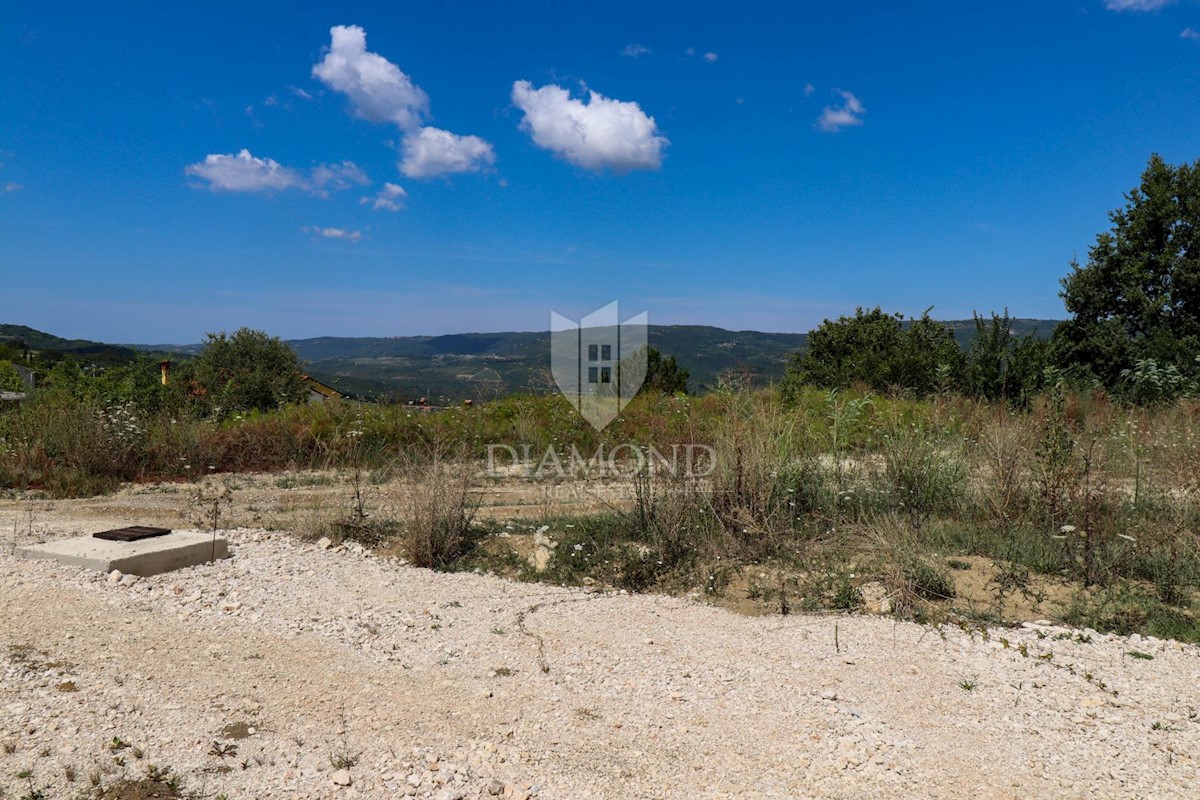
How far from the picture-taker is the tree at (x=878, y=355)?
17.0 meters

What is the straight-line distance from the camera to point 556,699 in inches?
144

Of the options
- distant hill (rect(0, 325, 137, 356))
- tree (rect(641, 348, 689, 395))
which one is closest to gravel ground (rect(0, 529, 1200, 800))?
tree (rect(641, 348, 689, 395))

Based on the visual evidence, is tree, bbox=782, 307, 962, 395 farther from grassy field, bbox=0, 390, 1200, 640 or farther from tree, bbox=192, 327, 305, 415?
tree, bbox=192, 327, 305, 415

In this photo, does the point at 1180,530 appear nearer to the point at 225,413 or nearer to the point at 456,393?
the point at 456,393

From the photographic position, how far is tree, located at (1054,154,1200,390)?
790 inches

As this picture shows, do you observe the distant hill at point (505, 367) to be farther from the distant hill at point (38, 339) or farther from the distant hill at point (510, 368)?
the distant hill at point (38, 339)

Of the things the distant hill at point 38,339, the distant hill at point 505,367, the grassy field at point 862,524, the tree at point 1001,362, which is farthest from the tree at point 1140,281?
the distant hill at point 38,339

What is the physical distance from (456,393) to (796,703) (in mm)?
9869

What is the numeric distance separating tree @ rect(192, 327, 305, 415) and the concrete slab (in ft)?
23.2

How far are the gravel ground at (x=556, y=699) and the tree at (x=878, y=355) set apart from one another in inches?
237

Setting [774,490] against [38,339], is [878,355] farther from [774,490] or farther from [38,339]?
[38,339]

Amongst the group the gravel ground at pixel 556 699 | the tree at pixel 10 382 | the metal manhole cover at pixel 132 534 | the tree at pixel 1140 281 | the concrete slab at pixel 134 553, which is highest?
the tree at pixel 1140 281

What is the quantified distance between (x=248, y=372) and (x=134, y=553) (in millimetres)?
14240

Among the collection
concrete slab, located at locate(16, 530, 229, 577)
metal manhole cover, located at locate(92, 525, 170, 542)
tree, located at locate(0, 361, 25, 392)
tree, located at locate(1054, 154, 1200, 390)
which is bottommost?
concrete slab, located at locate(16, 530, 229, 577)
